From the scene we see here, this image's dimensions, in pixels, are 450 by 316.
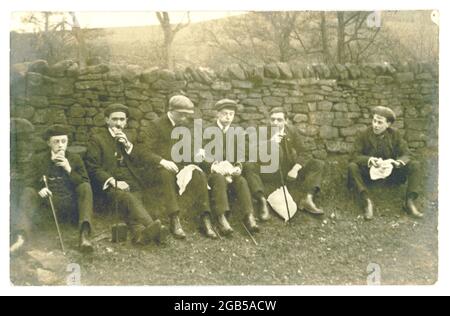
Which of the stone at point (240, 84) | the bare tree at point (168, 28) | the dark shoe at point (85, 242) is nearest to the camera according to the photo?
the dark shoe at point (85, 242)

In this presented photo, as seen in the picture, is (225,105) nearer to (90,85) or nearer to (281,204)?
(281,204)

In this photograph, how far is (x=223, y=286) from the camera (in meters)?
5.39

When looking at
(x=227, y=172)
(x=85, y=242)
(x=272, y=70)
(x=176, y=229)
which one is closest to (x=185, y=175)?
(x=227, y=172)

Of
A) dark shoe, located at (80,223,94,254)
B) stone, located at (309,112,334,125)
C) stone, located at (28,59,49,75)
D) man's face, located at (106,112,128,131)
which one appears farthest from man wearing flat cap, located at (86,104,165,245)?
stone, located at (309,112,334,125)

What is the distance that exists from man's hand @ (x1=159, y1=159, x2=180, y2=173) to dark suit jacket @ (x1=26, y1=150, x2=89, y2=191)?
2.52ft

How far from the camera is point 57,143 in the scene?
5.48 metres

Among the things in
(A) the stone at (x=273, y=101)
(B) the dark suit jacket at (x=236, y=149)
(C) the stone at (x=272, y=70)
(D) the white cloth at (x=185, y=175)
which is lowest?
(D) the white cloth at (x=185, y=175)

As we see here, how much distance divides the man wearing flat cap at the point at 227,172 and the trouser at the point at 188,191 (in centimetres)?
8

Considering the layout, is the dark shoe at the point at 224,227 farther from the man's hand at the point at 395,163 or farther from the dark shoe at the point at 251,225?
the man's hand at the point at 395,163

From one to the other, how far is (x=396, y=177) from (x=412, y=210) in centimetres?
37

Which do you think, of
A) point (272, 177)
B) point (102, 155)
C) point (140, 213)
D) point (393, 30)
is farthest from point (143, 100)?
point (393, 30)

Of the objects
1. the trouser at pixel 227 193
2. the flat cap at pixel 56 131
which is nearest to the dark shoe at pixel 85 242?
the flat cap at pixel 56 131

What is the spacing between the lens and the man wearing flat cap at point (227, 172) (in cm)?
554
